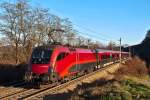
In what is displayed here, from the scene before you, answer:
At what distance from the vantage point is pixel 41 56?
77.6 ft

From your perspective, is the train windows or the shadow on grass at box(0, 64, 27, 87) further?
the shadow on grass at box(0, 64, 27, 87)

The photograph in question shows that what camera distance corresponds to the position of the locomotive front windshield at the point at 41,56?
76.4 feet

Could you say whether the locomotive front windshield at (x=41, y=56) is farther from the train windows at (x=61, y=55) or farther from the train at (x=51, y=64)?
the train windows at (x=61, y=55)

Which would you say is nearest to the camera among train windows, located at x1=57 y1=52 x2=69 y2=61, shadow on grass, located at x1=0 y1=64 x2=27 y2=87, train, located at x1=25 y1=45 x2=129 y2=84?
train, located at x1=25 y1=45 x2=129 y2=84

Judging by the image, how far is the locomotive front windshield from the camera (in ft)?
76.4

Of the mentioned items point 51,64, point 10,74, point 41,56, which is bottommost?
point 10,74

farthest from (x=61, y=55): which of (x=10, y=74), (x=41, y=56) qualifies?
(x=10, y=74)

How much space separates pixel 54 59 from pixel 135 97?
9.08 m

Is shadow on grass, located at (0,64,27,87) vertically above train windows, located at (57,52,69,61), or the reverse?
train windows, located at (57,52,69,61)

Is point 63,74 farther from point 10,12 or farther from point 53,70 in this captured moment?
point 10,12

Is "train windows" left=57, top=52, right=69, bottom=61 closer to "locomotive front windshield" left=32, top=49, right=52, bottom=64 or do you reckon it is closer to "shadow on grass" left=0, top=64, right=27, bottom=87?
"locomotive front windshield" left=32, top=49, right=52, bottom=64

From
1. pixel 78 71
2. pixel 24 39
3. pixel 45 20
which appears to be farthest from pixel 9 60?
pixel 78 71

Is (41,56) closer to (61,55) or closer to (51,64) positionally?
(51,64)

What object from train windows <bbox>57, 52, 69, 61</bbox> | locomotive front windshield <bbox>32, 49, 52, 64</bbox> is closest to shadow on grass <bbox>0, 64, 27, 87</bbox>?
locomotive front windshield <bbox>32, 49, 52, 64</bbox>
